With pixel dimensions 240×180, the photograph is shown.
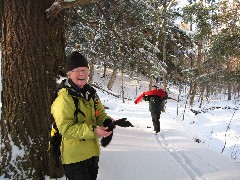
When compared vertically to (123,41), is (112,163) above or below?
below

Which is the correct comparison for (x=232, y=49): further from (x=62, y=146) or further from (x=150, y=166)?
(x=62, y=146)

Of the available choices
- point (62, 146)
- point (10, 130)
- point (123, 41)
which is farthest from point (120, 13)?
point (62, 146)

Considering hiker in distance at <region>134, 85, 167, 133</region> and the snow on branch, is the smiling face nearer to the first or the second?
the snow on branch

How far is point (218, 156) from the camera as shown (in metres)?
7.55

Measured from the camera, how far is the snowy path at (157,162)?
5367 millimetres

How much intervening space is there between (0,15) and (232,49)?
414 inches

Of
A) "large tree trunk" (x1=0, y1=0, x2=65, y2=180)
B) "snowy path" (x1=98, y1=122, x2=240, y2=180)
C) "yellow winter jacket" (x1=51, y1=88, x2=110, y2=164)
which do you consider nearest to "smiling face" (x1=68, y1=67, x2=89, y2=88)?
"yellow winter jacket" (x1=51, y1=88, x2=110, y2=164)

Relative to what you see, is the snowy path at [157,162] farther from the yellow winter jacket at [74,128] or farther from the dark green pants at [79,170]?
the yellow winter jacket at [74,128]

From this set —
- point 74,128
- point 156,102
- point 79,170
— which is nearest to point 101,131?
point 74,128

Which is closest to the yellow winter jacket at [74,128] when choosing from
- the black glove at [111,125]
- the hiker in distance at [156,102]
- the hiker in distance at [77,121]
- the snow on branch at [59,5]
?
Answer: the hiker in distance at [77,121]

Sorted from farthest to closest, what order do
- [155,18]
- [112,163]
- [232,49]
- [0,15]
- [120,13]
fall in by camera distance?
[232,49] < [155,18] < [120,13] < [112,163] < [0,15]

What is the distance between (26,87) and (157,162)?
307 centimetres

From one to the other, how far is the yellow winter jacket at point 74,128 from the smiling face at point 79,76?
0.15 meters

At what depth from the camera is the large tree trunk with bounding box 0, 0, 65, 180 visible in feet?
14.2
